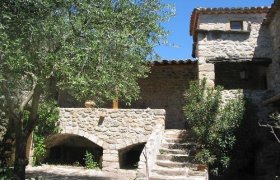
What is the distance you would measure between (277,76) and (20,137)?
9.38 metres

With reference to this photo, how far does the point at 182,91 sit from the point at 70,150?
5.56 metres

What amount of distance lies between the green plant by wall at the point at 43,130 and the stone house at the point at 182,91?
29 cm

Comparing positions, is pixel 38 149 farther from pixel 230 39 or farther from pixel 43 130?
pixel 230 39

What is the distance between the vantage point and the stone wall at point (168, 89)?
628 inches

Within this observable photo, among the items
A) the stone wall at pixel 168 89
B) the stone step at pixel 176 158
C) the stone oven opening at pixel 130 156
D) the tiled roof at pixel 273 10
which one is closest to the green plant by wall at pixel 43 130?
the stone oven opening at pixel 130 156

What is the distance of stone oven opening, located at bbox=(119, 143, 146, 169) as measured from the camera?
13492mm

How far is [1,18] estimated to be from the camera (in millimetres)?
7504

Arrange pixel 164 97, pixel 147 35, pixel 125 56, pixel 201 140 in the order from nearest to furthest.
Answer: pixel 125 56, pixel 147 35, pixel 201 140, pixel 164 97

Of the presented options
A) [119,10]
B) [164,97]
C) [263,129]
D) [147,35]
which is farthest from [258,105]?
[119,10]

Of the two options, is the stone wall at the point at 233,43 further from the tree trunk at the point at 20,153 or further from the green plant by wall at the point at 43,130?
the tree trunk at the point at 20,153

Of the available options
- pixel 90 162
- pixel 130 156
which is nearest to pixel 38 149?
pixel 90 162

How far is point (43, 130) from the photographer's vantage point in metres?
13.6

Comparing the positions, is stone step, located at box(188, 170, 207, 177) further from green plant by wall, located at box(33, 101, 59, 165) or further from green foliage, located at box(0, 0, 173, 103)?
green plant by wall, located at box(33, 101, 59, 165)

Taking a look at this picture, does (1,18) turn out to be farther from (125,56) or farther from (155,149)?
(155,149)
